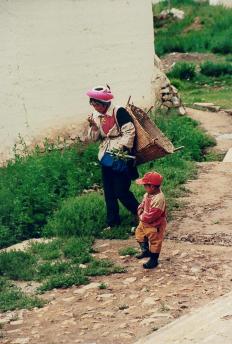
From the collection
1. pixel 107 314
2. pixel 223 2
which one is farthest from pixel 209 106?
pixel 223 2

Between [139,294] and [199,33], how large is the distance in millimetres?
16496

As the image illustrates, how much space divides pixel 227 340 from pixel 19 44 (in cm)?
560

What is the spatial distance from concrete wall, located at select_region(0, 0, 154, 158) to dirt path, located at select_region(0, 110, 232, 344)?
2914 mm

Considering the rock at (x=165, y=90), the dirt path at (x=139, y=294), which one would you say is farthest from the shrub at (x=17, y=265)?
the rock at (x=165, y=90)

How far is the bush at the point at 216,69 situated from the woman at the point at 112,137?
10.3 meters

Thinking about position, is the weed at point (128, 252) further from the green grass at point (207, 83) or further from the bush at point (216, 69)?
the bush at point (216, 69)

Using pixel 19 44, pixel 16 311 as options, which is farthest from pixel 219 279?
pixel 19 44

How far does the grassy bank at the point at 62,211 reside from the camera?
6168 mm

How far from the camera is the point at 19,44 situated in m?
9.19

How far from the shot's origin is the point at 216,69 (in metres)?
16.9

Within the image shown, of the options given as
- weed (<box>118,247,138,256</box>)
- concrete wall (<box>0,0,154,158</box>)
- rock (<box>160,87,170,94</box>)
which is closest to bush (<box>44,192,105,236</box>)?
weed (<box>118,247,138,256</box>)

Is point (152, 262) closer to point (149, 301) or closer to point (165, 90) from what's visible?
point (149, 301)

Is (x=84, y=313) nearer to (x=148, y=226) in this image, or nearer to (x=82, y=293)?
(x=82, y=293)

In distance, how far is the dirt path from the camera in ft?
16.6
